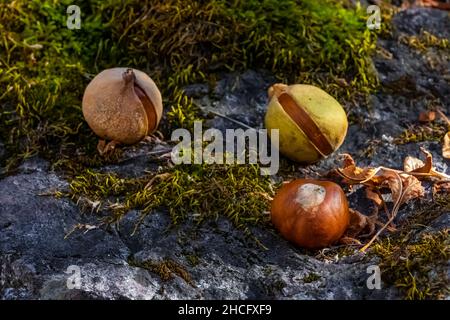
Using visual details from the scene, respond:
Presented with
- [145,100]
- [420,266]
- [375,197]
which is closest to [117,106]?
[145,100]

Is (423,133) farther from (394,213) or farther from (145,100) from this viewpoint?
(145,100)

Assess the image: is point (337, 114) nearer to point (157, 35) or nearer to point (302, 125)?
point (302, 125)

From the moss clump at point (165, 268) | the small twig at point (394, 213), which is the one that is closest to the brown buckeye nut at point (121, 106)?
the moss clump at point (165, 268)

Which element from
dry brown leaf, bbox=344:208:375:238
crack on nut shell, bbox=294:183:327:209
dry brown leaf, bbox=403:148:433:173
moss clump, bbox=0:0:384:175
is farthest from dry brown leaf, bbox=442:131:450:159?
crack on nut shell, bbox=294:183:327:209

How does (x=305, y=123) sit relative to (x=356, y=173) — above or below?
above

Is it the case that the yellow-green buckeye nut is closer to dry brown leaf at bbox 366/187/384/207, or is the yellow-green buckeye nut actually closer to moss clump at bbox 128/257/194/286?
dry brown leaf at bbox 366/187/384/207
